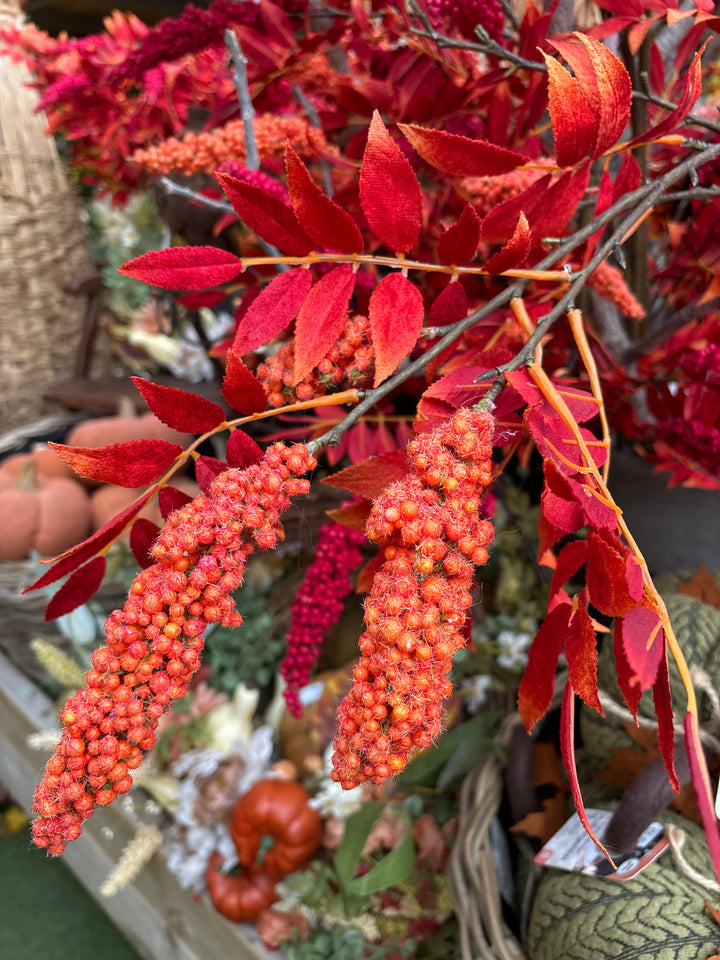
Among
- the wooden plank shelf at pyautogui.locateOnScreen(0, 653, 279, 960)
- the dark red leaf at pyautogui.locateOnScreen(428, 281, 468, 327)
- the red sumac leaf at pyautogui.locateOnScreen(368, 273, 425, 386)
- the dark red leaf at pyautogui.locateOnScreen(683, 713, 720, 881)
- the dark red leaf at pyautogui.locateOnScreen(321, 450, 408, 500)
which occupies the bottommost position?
the wooden plank shelf at pyautogui.locateOnScreen(0, 653, 279, 960)

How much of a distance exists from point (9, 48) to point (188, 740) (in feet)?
3.52

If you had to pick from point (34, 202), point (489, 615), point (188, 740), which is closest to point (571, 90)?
point (489, 615)

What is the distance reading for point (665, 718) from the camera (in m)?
0.24

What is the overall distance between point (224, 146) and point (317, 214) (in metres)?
0.23

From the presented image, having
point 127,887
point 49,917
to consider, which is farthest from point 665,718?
point 49,917

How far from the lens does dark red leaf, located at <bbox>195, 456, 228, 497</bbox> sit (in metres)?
0.30

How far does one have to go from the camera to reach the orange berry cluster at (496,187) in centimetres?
40

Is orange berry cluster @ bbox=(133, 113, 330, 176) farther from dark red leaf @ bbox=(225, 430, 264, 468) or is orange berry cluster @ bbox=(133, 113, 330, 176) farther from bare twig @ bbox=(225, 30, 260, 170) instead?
dark red leaf @ bbox=(225, 430, 264, 468)

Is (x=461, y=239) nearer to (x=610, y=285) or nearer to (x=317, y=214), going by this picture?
(x=317, y=214)

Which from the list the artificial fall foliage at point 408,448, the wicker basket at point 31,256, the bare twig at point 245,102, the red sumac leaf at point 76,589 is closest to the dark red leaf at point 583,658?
the artificial fall foliage at point 408,448

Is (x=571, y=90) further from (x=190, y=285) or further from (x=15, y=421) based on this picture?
(x=15, y=421)

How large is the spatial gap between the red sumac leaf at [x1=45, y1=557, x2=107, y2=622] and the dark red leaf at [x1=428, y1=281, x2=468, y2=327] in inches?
7.7

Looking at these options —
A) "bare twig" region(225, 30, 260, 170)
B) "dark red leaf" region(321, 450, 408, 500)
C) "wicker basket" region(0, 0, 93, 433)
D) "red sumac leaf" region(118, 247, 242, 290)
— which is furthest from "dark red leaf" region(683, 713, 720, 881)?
"wicker basket" region(0, 0, 93, 433)

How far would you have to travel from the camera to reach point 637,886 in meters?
0.45
